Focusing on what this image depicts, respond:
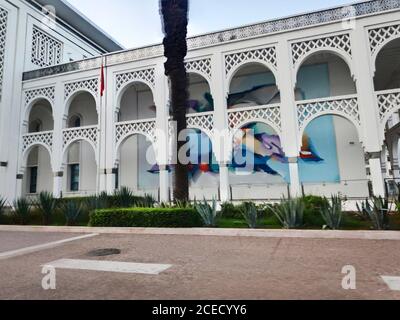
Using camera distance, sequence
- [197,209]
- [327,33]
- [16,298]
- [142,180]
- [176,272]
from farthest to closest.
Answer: [142,180]
[327,33]
[197,209]
[176,272]
[16,298]

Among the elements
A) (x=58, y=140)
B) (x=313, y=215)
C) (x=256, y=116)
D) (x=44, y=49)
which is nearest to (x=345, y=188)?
(x=256, y=116)

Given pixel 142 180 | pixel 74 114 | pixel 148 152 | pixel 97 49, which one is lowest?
pixel 142 180

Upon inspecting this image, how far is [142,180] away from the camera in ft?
61.1

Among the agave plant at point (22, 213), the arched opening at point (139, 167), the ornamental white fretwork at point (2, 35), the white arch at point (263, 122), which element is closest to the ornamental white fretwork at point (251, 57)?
the white arch at point (263, 122)

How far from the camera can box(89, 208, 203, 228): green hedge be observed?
27.0 ft

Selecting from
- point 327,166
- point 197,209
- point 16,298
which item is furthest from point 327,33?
point 16,298

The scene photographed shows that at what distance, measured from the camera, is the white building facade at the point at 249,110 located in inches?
486

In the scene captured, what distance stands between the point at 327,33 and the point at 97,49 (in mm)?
18754

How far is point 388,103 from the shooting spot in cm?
1196

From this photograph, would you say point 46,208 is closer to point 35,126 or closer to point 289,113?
point 289,113

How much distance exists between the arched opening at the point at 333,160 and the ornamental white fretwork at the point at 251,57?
13.6 ft

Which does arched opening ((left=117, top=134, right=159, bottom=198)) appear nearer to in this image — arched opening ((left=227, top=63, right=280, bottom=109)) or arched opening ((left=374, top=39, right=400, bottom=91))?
arched opening ((left=227, top=63, right=280, bottom=109))

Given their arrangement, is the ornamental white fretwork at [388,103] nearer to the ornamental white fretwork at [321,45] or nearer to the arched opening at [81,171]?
the ornamental white fretwork at [321,45]
